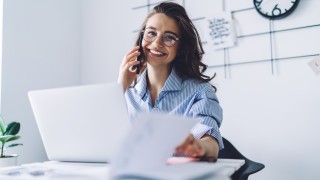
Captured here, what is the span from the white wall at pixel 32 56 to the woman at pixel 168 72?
36.4 inches

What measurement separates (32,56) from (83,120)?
1526mm

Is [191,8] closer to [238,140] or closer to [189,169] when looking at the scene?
[238,140]

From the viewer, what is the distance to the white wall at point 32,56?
2.00 metres

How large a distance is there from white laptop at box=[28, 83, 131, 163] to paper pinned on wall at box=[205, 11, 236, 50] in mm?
1369

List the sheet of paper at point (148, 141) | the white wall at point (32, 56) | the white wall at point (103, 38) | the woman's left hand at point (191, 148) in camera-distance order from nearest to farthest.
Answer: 1. the sheet of paper at point (148, 141)
2. the woman's left hand at point (191, 148)
3. the white wall at point (32, 56)
4. the white wall at point (103, 38)

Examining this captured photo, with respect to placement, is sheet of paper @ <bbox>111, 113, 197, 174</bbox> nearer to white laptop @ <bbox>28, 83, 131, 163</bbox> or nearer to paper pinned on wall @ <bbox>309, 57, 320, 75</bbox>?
white laptop @ <bbox>28, 83, 131, 163</bbox>

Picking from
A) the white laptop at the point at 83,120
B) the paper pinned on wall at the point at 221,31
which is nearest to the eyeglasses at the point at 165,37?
the white laptop at the point at 83,120

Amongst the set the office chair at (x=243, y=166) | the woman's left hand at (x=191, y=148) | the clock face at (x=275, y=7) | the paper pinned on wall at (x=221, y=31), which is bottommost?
the office chair at (x=243, y=166)

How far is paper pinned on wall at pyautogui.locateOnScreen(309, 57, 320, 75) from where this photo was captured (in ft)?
5.75

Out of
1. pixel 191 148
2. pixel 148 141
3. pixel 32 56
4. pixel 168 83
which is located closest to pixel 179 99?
pixel 168 83

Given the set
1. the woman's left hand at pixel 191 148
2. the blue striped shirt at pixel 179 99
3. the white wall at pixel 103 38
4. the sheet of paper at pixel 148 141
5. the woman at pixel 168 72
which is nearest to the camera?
the sheet of paper at pixel 148 141

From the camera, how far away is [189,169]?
601mm

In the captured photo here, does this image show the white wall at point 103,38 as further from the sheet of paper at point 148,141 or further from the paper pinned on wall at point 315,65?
the sheet of paper at point 148,141

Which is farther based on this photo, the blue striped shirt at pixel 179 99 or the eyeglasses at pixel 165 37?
the eyeglasses at pixel 165 37
